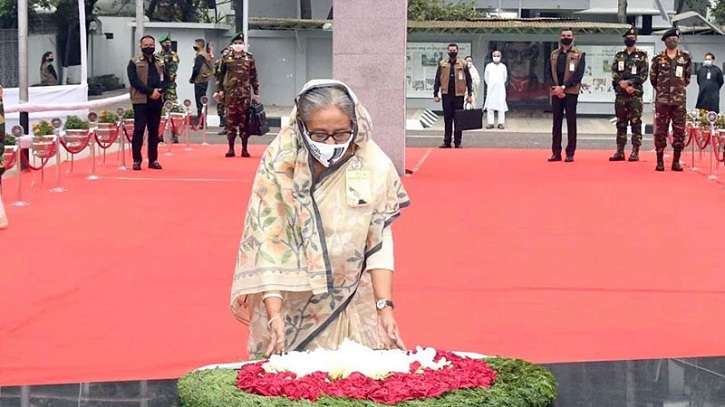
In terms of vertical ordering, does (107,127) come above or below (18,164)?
above

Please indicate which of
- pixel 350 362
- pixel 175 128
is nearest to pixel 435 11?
pixel 175 128

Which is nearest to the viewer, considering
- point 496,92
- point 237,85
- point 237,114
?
point 237,85

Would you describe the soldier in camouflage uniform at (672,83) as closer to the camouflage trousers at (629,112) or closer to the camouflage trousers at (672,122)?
the camouflage trousers at (672,122)

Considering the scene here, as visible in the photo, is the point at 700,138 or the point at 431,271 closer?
the point at 431,271

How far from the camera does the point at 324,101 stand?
4438mm

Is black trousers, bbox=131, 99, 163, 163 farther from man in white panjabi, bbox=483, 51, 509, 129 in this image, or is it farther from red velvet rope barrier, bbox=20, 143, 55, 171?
man in white panjabi, bbox=483, 51, 509, 129

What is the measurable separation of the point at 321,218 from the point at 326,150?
0.25 metres

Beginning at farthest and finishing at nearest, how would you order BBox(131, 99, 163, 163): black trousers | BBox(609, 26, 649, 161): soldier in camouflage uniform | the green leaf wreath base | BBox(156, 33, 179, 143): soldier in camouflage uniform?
BBox(156, 33, 179, 143): soldier in camouflage uniform → BBox(609, 26, 649, 161): soldier in camouflage uniform → BBox(131, 99, 163, 163): black trousers → the green leaf wreath base

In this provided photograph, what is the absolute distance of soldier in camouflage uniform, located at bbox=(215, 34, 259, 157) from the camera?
18.7 m

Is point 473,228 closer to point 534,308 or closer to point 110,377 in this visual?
point 534,308

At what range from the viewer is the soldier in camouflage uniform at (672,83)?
655 inches

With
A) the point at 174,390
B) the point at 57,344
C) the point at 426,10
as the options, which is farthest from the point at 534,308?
the point at 426,10

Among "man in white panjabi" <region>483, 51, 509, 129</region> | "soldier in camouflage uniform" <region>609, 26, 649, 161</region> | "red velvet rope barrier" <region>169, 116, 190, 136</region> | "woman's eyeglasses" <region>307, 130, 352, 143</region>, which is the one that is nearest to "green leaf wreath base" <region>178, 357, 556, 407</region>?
"woman's eyeglasses" <region>307, 130, 352, 143</region>

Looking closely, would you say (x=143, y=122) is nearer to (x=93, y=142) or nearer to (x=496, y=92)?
(x=93, y=142)
